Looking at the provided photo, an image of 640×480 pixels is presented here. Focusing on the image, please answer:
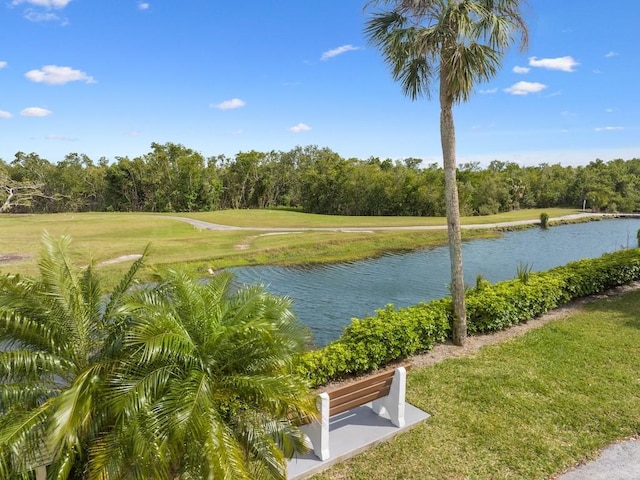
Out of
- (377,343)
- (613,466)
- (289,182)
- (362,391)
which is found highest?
(289,182)

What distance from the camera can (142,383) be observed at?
12.3 feet

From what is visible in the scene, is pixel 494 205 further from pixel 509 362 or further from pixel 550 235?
pixel 509 362

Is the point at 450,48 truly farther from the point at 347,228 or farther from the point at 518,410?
the point at 347,228

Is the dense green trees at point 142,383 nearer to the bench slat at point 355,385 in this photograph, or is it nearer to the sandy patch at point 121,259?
the bench slat at point 355,385

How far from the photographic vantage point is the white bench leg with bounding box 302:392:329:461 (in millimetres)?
4867

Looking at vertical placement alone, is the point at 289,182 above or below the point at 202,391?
above

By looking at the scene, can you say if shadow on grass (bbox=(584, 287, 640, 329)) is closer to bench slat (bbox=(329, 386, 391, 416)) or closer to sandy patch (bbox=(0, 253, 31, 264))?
bench slat (bbox=(329, 386, 391, 416))

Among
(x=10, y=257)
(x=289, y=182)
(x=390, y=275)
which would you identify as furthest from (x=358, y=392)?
(x=289, y=182)

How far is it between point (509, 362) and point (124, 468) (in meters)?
6.95

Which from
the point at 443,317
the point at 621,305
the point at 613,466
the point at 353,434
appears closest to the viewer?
the point at 613,466

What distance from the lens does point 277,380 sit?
161 inches

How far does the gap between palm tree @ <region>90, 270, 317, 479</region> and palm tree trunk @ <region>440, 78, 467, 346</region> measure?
16.6 feet

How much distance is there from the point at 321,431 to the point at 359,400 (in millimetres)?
691

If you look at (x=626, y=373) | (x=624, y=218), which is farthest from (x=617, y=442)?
(x=624, y=218)
